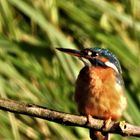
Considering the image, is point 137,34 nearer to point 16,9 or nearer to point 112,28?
point 112,28

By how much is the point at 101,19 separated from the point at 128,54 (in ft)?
1.12

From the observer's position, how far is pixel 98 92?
340 cm

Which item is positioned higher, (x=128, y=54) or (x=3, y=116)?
(x=128, y=54)

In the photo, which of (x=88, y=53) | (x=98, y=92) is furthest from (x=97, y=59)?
(x=98, y=92)

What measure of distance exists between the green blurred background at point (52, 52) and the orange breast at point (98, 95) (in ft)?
2.92

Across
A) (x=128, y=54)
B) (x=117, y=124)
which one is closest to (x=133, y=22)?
(x=128, y=54)

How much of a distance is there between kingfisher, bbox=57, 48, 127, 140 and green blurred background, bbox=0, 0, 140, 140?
87 cm

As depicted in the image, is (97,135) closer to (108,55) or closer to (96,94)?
(96,94)

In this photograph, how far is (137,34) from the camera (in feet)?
15.9

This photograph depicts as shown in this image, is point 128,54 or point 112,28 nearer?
point 128,54

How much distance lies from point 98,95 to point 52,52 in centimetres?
125

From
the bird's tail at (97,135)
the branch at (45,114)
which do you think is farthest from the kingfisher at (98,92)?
the branch at (45,114)

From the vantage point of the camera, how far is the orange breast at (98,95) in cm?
340

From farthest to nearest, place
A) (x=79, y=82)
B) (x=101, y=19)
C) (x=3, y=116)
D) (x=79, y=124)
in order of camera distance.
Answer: (x=101, y=19)
(x=3, y=116)
(x=79, y=82)
(x=79, y=124)
